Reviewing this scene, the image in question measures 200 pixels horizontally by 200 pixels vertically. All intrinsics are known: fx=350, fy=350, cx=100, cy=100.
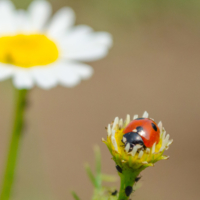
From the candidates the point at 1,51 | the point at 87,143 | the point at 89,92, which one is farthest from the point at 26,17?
the point at 89,92

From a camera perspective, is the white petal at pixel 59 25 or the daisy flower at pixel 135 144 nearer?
the daisy flower at pixel 135 144

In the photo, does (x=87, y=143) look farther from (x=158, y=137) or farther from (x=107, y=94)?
(x=158, y=137)

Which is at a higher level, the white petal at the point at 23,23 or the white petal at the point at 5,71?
the white petal at the point at 23,23

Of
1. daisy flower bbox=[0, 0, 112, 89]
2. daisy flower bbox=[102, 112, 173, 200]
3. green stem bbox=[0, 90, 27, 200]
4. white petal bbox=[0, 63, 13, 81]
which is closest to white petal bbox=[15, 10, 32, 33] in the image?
daisy flower bbox=[0, 0, 112, 89]

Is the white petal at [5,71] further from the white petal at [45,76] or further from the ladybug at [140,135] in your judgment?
the ladybug at [140,135]

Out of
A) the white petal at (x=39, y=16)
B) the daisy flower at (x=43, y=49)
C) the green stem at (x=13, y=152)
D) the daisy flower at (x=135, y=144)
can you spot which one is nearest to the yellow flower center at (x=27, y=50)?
the daisy flower at (x=43, y=49)

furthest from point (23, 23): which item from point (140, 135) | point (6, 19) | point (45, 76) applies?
point (140, 135)
